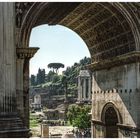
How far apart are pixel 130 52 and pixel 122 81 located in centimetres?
215

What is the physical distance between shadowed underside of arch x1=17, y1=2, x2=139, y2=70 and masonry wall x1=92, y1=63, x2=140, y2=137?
3.41 ft

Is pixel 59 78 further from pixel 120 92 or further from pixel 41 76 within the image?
pixel 120 92

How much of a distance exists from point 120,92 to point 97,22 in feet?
14.6

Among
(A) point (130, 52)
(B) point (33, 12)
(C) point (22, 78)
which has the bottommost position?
(C) point (22, 78)

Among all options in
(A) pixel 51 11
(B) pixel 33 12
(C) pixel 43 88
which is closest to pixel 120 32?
(A) pixel 51 11

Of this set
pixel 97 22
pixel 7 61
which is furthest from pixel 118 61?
pixel 7 61

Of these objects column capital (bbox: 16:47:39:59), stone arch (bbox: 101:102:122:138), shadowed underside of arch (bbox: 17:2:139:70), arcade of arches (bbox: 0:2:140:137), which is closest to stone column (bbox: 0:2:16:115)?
arcade of arches (bbox: 0:2:140:137)

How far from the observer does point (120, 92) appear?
81.0 feet

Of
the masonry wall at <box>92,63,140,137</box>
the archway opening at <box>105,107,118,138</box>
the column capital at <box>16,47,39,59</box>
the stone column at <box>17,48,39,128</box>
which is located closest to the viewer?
the column capital at <box>16,47,39,59</box>

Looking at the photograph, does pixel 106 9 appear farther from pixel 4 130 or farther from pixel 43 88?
pixel 43 88

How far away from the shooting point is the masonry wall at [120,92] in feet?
74.9

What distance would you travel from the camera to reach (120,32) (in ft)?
79.5

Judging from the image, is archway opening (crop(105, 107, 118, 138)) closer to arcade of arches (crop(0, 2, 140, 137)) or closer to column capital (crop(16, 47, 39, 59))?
arcade of arches (crop(0, 2, 140, 137))

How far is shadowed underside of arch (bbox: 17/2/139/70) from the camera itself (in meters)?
20.7
